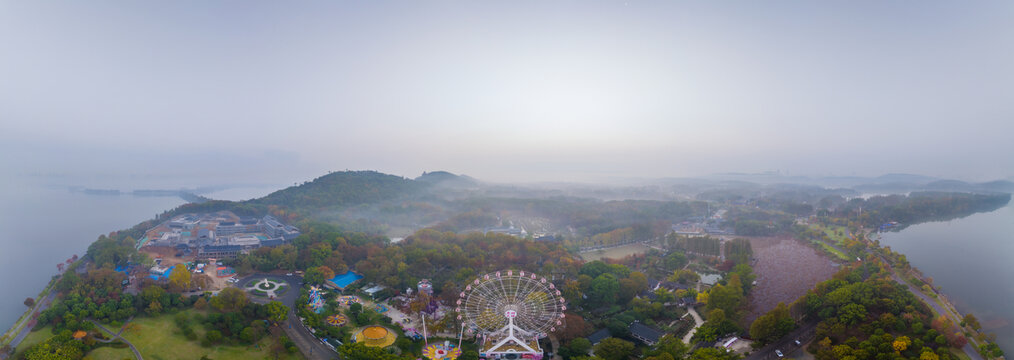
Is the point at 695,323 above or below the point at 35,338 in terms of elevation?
above

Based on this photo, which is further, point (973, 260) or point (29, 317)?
point (973, 260)

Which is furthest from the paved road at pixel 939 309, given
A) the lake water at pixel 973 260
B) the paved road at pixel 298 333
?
the paved road at pixel 298 333

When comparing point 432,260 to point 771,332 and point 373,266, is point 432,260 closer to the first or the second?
point 373,266

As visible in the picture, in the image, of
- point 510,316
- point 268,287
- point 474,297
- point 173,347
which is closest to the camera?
point 173,347

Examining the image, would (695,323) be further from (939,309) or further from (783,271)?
(939,309)

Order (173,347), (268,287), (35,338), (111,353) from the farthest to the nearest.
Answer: (268,287) < (173,347) < (35,338) < (111,353)

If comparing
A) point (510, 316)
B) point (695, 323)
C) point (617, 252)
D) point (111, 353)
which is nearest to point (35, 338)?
point (111, 353)

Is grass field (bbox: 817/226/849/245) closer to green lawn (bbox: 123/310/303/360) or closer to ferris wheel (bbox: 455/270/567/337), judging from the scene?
ferris wheel (bbox: 455/270/567/337)

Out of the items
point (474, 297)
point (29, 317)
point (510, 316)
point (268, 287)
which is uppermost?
point (474, 297)
